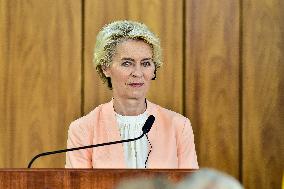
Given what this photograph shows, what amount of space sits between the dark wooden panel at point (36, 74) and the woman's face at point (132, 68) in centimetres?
19

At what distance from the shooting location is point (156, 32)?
53.2 inches

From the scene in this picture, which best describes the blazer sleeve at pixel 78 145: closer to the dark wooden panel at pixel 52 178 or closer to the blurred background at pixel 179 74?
the blurred background at pixel 179 74

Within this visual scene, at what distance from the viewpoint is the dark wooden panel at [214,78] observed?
1354 millimetres

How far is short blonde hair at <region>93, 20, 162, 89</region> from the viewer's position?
3.90 feet

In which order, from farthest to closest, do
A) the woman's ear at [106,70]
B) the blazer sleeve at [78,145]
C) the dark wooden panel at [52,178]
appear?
the woman's ear at [106,70], the blazer sleeve at [78,145], the dark wooden panel at [52,178]

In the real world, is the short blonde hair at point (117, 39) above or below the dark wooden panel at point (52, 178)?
above

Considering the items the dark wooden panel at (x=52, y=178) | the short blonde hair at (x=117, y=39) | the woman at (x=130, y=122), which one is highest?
the short blonde hair at (x=117, y=39)

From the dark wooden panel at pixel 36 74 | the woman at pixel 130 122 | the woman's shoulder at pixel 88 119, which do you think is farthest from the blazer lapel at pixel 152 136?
the dark wooden panel at pixel 36 74

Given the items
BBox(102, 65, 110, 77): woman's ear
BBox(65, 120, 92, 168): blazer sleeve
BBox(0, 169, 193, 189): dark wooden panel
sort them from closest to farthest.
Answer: BBox(0, 169, 193, 189): dark wooden panel, BBox(65, 120, 92, 168): blazer sleeve, BBox(102, 65, 110, 77): woman's ear

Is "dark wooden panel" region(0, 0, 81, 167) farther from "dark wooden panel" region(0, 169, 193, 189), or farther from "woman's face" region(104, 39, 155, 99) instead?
"dark wooden panel" region(0, 169, 193, 189)

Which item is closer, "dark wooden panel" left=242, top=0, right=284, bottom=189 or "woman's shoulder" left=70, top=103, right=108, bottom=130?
"woman's shoulder" left=70, top=103, right=108, bottom=130

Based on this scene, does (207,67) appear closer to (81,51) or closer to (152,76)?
(152,76)

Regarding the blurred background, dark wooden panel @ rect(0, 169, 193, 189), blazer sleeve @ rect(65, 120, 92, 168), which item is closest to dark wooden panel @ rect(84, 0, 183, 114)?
the blurred background

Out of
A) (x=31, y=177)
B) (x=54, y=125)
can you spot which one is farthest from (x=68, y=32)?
(x=31, y=177)
